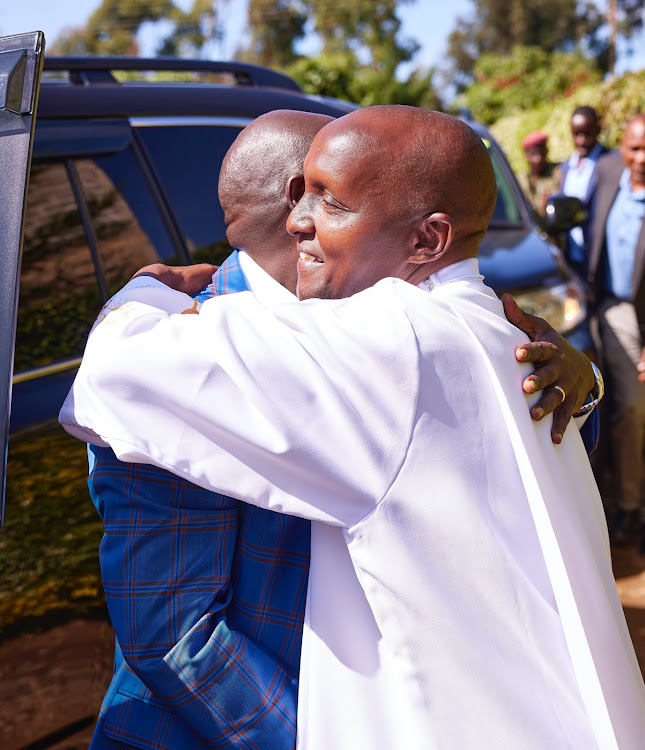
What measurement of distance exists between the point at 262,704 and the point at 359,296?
62 centimetres

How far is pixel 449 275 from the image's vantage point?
1.36 metres

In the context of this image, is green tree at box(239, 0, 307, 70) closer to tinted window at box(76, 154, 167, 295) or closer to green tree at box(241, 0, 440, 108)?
green tree at box(241, 0, 440, 108)

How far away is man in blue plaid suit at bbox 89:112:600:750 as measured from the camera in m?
1.32

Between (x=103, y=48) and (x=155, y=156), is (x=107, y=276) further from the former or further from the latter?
(x=103, y=48)

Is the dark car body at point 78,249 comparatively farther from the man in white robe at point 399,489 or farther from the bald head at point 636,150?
the bald head at point 636,150

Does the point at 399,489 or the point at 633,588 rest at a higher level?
the point at 399,489

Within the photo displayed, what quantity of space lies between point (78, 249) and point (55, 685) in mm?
1170

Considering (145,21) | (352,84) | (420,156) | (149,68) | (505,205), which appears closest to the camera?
(420,156)

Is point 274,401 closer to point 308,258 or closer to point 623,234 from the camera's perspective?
point 308,258

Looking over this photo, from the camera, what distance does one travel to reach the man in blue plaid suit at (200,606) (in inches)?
52.0

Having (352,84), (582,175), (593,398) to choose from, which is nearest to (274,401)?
(593,398)

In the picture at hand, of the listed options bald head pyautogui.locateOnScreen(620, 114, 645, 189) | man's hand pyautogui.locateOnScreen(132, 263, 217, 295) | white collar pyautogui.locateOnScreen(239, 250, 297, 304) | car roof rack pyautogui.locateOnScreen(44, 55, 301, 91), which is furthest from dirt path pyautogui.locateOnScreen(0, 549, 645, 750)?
bald head pyautogui.locateOnScreen(620, 114, 645, 189)

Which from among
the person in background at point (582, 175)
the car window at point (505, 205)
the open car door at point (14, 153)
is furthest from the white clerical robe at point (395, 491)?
the person in background at point (582, 175)

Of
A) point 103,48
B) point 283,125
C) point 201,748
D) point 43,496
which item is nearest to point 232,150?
point 283,125
